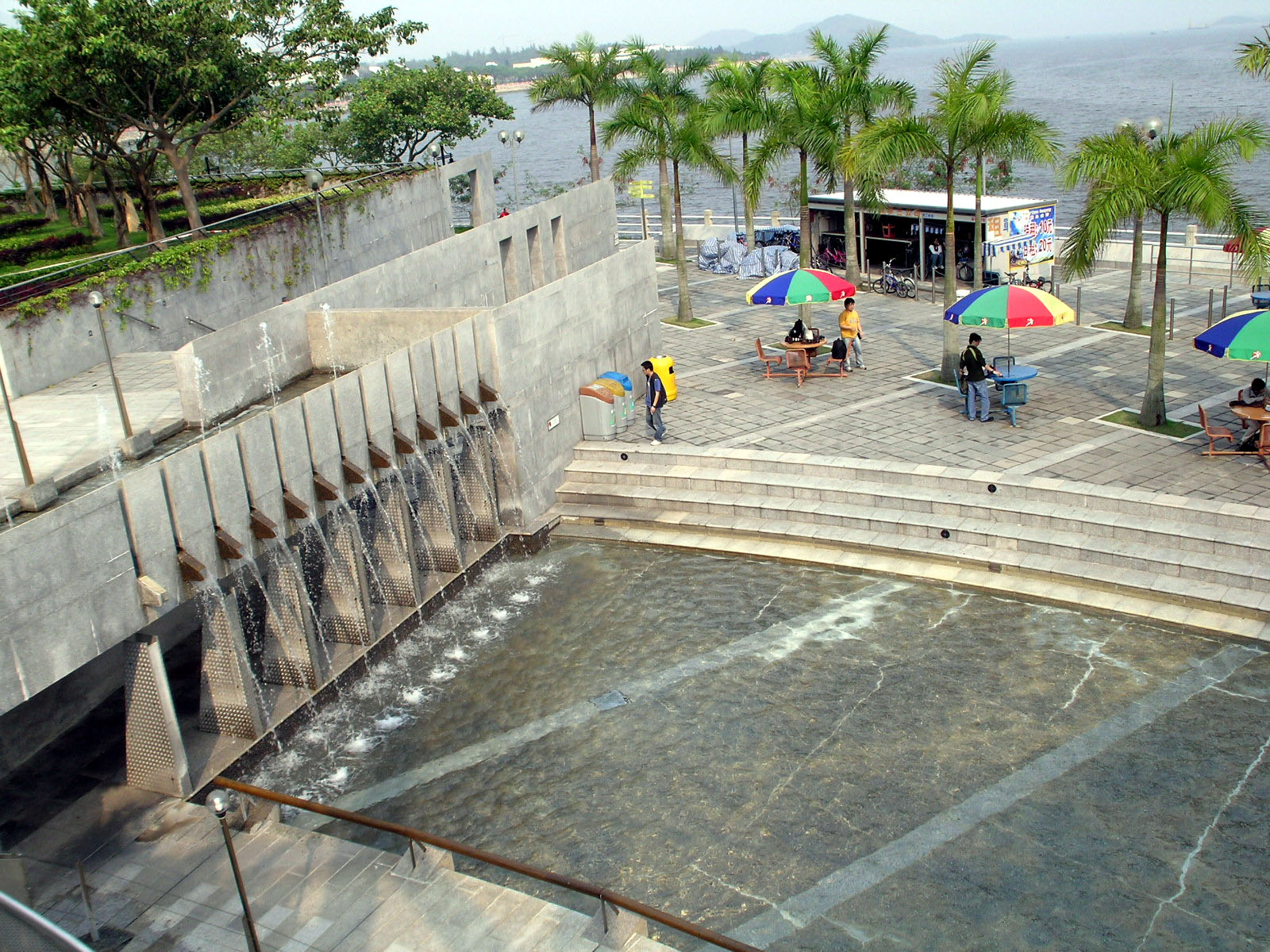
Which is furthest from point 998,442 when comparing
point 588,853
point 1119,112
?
point 1119,112

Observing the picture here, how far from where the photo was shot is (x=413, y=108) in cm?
3850

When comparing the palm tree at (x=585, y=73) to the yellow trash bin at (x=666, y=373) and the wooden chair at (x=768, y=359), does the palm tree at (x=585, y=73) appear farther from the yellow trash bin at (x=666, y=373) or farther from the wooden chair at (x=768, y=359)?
the yellow trash bin at (x=666, y=373)

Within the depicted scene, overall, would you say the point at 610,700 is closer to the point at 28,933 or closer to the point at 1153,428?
the point at 28,933

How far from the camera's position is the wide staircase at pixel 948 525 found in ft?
49.6

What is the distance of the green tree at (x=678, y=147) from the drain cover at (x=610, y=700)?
1600 centimetres

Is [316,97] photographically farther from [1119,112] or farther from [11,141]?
[1119,112]

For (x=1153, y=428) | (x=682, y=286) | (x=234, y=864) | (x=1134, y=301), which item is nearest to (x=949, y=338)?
(x=1153, y=428)

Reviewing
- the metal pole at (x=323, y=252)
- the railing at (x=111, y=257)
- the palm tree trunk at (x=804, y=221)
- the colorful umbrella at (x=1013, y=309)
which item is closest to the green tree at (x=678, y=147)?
the palm tree trunk at (x=804, y=221)

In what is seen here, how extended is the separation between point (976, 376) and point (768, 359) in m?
5.36

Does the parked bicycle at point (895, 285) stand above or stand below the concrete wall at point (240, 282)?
below

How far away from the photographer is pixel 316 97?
29219 millimetres

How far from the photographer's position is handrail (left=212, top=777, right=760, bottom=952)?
860 cm

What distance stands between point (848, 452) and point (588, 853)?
9.90 meters

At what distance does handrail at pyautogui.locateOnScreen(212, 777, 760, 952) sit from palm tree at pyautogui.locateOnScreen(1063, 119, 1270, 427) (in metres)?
13.4
